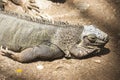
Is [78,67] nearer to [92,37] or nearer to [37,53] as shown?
[92,37]

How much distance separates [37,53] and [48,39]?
335mm

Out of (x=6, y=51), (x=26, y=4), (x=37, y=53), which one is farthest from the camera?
(x=26, y=4)

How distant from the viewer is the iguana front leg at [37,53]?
5.09 m

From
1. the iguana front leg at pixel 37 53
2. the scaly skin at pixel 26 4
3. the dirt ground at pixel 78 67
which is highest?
the scaly skin at pixel 26 4

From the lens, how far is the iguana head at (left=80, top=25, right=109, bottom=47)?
17.0ft

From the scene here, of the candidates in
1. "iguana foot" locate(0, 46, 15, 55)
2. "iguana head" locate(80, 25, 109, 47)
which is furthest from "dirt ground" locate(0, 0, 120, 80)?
"iguana head" locate(80, 25, 109, 47)

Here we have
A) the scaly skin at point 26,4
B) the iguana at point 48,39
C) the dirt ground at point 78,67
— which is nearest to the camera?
the dirt ground at point 78,67

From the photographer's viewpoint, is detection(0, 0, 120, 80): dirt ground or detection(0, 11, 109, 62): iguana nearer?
detection(0, 0, 120, 80): dirt ground

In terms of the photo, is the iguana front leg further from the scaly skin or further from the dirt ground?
the scaly skin

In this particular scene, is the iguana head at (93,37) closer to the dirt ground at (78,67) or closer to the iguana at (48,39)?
the iguana at (48,39)

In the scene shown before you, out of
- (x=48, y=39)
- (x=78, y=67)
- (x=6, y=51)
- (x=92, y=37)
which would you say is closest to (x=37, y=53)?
(x=48, y=39)

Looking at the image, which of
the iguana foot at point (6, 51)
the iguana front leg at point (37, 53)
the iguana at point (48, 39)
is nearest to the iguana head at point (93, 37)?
the iguana at point (48, 39)

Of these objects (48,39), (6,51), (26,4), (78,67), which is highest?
(26,4)

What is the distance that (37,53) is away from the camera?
16.8 feet
